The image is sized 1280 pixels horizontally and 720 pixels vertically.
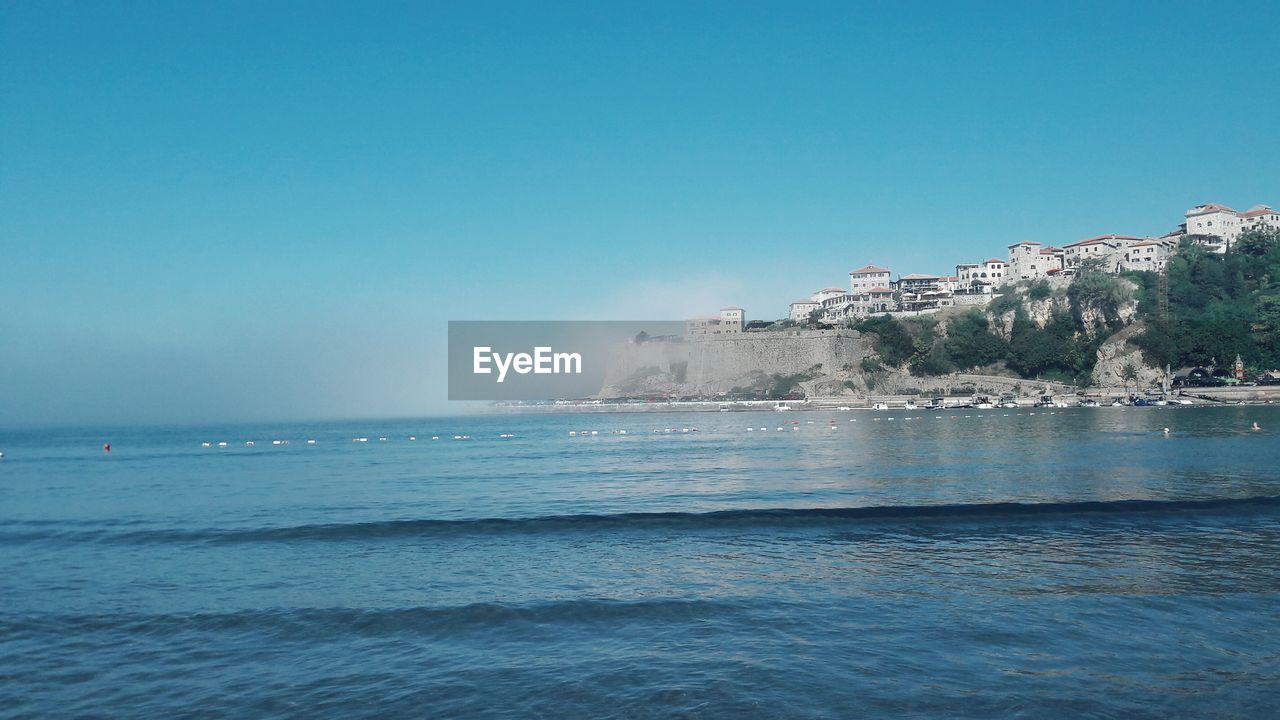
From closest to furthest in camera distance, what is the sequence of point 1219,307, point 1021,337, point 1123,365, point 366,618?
1. point 366,618
2. point 1123,365
3. point 1219,307
4. point 1021,337

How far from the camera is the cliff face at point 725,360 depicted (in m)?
98.9

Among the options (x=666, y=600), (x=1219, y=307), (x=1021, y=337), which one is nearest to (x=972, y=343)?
(x=1021, y=337)

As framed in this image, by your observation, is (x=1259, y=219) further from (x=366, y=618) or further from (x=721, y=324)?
(x=366, y=618)

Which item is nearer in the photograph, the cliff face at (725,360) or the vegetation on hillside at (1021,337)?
the vegetation on hillside at (1021,337)

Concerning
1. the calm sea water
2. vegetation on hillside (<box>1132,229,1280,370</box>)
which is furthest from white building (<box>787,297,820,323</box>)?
the calm sea water

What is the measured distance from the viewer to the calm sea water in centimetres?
679

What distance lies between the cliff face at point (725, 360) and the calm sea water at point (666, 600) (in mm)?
76850

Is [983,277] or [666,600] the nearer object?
[666,600]

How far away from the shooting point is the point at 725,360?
114000 millimetres

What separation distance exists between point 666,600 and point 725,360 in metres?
105

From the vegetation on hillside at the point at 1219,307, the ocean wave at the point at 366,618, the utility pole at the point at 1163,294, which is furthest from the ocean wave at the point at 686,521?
the utility pole at the point at 1163,294

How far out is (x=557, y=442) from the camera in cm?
4866

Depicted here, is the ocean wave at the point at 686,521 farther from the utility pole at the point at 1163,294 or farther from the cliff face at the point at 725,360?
the utility pole at the point at 1163,294

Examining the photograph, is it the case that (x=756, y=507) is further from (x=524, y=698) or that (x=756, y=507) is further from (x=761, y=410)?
(x=761, y=410)
